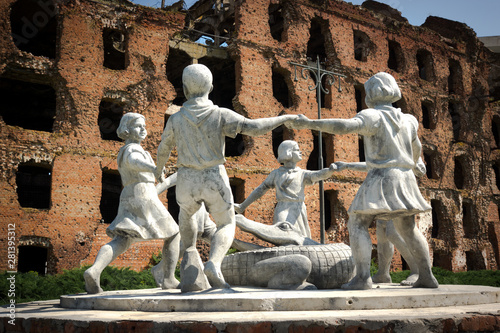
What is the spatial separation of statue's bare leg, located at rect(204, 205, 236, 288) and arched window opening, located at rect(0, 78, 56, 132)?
1730 cm

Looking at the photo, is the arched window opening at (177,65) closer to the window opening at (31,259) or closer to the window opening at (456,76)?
the window opening at (31,259)

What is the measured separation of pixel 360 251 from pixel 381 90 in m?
1.79

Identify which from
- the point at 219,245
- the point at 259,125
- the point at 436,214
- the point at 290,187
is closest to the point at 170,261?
the point at 219,245

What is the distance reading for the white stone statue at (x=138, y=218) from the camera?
18.7 ft

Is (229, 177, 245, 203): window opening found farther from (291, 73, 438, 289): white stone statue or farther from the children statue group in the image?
(291, 73, 438, 289): white stone statue

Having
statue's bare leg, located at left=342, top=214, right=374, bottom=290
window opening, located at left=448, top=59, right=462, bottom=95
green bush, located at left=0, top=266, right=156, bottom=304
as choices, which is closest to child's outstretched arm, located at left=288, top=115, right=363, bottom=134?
statue's bare leg, located at left=342, top=214, right=374, bottom=290

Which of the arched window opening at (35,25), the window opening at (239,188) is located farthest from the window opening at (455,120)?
the arched window opening at (35,25)

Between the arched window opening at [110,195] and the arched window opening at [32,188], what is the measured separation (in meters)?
2.22

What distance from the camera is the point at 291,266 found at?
5.31 meters

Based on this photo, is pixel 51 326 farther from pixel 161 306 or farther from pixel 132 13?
pixel 132 13

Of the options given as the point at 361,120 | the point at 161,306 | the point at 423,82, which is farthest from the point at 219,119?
the point at 423,82

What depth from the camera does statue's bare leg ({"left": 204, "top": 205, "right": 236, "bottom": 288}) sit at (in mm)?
4520

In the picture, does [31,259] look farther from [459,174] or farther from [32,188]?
[459,174]

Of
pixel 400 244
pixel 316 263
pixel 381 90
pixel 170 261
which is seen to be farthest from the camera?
pixel 170 261
